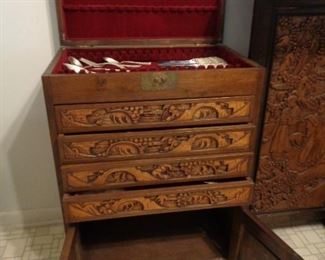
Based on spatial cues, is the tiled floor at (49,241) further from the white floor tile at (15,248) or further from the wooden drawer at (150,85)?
the wooden drawer at (150,85)

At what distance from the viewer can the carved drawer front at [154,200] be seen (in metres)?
0.76

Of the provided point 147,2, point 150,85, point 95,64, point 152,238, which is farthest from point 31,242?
point 147,2

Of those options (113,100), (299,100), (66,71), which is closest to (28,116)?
(66,71)

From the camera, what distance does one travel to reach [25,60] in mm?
951

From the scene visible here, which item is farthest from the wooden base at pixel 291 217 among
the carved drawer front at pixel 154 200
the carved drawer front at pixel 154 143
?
the carved drawer front at pixel 154 143

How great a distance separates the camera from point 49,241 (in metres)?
1.14

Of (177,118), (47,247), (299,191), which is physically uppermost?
(177,118)

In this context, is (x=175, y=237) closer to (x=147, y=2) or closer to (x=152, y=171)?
(x=152, y=171)

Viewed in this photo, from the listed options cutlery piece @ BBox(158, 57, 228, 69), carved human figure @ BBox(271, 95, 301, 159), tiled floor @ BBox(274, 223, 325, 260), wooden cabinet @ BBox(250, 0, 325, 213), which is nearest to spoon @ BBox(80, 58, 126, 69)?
cutlery piece @ BBox(158, 57, 228, 69)

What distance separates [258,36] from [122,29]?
391 mm

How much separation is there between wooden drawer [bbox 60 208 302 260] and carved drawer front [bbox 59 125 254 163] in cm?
23

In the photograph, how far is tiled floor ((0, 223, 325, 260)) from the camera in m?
1.08

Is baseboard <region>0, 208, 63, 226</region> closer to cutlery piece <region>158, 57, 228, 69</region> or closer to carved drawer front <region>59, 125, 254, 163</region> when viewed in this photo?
carved drawer front <region>59, 125, 254, 163</region>

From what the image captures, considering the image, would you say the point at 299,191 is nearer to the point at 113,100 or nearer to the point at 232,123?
the point at 232,123
